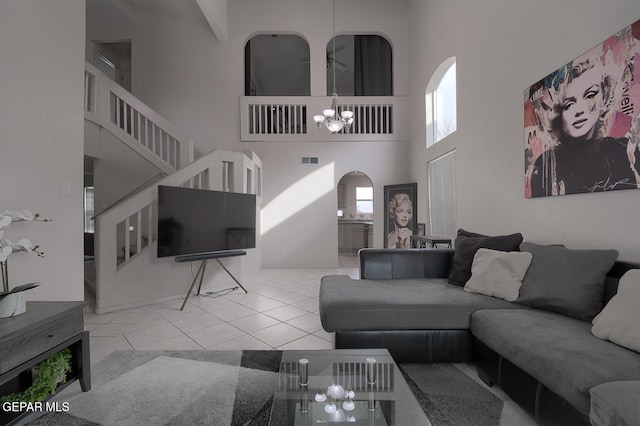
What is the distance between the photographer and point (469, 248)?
274 centimetres

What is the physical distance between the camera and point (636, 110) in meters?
1.89

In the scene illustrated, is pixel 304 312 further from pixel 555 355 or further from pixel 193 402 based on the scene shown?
pixel 555 355

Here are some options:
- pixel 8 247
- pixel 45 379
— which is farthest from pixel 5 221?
pixel 45 379

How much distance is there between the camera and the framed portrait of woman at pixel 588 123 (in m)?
1.94

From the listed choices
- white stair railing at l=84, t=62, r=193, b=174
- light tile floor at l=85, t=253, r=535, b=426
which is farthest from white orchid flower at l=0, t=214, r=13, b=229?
white stair railing at l=84, t=62, r=193, b=174

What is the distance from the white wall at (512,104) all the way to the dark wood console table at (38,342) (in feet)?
11.7

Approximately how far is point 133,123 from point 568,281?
6427 mm

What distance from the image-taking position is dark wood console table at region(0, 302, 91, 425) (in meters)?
1.41

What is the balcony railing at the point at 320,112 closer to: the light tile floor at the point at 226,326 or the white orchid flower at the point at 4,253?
the light tile floor at the point at 226,326

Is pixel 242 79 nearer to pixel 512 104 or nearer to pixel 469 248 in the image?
pixel 512 104

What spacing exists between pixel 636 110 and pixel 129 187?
21.6ft

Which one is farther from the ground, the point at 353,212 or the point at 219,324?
the point at 353,212

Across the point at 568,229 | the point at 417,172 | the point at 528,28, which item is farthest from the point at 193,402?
the point at 417,172

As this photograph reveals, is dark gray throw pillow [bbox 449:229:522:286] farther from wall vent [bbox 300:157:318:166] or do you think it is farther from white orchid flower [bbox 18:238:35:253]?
wall vent [bbox 300:157:318:166]
